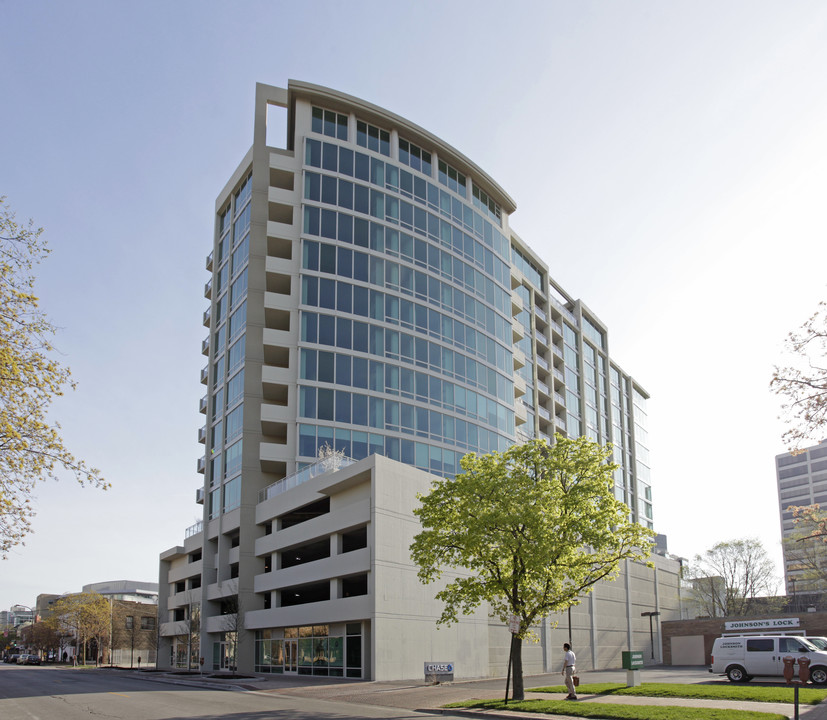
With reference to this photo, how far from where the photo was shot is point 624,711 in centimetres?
1906

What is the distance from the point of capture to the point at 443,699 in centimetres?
2630

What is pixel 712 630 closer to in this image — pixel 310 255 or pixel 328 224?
pixel 310 255

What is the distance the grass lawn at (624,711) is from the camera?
17484 millimetres

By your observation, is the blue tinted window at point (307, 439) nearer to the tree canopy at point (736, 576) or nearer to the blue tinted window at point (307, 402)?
the blue tinted window at point (307, 402)

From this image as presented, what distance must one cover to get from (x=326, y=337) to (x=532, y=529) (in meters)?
31.1

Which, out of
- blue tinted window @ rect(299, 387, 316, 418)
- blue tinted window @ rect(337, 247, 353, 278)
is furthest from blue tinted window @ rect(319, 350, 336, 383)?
blue tinted window @ rect(337, 247, 353, 278)

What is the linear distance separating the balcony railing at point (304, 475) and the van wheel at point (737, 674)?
2392cm

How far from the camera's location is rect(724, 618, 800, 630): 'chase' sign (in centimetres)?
5388

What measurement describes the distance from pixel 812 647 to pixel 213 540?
42.1 metres

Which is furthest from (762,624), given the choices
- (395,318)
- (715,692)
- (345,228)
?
(345,228)

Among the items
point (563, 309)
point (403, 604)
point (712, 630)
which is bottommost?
point (712, 630)

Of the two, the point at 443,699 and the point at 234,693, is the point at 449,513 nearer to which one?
the point at 443,699

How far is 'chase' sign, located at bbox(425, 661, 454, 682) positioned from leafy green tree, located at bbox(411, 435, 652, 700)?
36.9ft

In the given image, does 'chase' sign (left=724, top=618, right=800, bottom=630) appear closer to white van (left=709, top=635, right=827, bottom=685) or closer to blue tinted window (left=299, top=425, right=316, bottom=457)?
white van (left=709, top=635, right=827, bottom=685)
